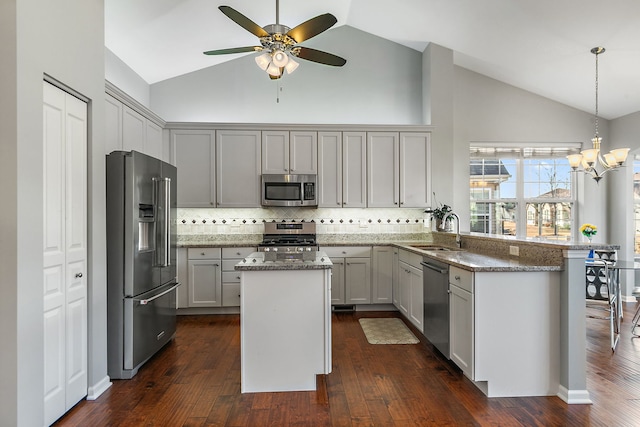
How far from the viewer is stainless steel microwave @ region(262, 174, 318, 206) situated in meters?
4.84

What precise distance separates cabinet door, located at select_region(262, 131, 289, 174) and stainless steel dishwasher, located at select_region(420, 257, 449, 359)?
2.37 metres

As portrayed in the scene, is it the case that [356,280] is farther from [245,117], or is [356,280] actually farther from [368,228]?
[245,117]

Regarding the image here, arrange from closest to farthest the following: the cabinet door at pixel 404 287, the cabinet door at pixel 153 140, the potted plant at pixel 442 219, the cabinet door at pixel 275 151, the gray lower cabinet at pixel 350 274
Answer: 1. the cabinet door at pixel 404 287
2. the cabinet door at pixel 153 140
3. the gray lower cabinet at pixel 350 274
4. the potted plant at pixel 442 219
5. the cabinet door at pixel 275 151

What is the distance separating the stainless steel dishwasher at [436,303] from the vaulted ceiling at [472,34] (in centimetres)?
280

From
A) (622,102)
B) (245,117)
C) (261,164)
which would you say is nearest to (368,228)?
(261,164)

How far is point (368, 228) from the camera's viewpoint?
5.31 m

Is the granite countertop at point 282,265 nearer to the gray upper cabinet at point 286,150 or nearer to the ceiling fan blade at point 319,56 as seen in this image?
the ceiling fan blade at point 319,56

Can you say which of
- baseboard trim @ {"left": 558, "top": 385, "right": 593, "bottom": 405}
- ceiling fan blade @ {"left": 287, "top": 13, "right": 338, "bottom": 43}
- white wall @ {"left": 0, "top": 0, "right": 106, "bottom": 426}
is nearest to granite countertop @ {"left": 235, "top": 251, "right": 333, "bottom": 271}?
white wall @ {"left": 0, "top": 0, "right": 106, "bottom": 426}

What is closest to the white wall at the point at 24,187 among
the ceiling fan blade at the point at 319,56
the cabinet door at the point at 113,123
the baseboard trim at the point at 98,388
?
the baseboard trim at the point at 98,388

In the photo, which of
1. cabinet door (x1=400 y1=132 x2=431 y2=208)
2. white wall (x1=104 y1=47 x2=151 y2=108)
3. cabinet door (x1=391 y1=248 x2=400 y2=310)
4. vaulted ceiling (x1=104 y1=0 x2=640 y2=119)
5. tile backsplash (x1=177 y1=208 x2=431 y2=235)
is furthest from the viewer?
tile backsplash (x1=177 y1=208 x2=431 y2=235)

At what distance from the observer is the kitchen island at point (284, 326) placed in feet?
8.27

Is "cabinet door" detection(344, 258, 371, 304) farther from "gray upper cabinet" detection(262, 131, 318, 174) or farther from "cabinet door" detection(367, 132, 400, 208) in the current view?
"gray upper cabinet" detection(262, 131, 318, 174)

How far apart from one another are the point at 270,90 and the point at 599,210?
5.30m

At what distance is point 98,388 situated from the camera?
2531 millimetres
